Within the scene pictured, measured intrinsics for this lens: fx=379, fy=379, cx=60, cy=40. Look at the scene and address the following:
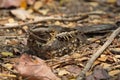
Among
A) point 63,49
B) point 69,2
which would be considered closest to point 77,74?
point 63,49

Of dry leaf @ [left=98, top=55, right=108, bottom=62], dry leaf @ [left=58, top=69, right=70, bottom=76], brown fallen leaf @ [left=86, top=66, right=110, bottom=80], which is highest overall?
dry leaf @ [left=98, top=55, right=108, bottom=62]

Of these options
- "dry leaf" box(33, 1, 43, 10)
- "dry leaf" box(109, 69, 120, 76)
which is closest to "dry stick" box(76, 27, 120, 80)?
"dry leaf" box(109, 69, 120, 76)

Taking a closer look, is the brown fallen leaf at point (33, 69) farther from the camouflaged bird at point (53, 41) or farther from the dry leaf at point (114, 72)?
the dry leaf at point (114, 72)

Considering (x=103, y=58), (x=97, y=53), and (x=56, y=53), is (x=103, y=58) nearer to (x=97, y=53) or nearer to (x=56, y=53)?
(x=97, y=53)

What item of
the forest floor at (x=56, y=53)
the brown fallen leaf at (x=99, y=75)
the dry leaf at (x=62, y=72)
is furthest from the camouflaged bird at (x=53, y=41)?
the brown fallen leaf at (x=99, y=75)

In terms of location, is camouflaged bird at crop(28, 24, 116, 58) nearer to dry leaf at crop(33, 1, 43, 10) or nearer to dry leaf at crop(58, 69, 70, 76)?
dry leaf at crop(58, 69, 70, 76)

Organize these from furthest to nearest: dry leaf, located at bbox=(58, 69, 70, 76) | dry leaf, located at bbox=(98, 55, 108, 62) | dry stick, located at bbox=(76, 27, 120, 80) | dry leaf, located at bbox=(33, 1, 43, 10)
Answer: dry leaf, located at bbox=(33, 1, 43, 10) < dry leaf, located at bbox=(98, 55, 108, 62) < dry leaf, located at bbox=(58, 69, 70, 76) < dry stick, located at bbox=(76, 27, 120, 80)

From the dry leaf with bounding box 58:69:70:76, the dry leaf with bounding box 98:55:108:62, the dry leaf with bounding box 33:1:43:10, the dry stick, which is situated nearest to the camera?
the dry stick

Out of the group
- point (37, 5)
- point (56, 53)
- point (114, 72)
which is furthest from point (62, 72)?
point (37, 5)
